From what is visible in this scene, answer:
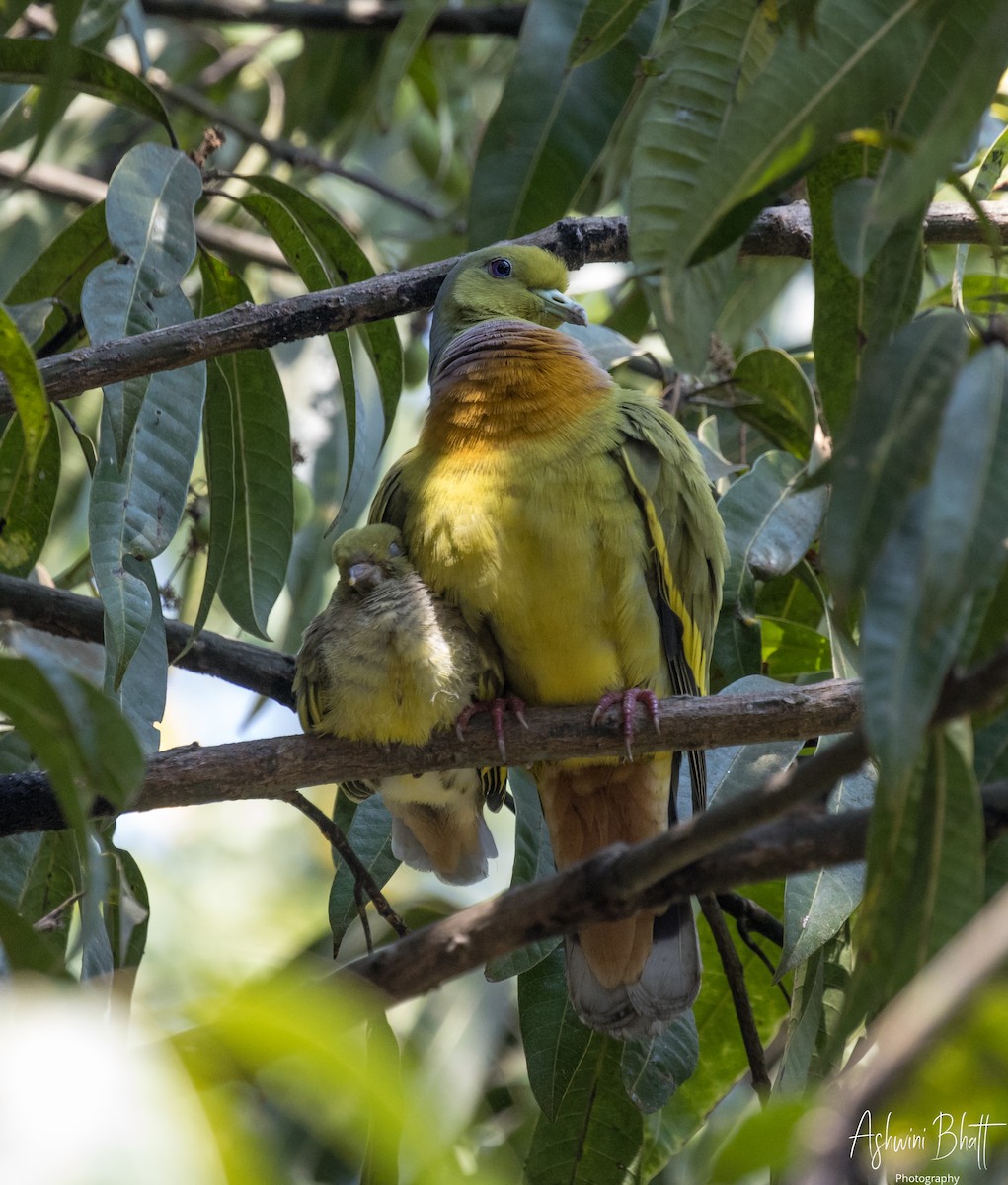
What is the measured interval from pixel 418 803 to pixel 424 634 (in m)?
0.44

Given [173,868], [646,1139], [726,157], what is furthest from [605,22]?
[173,868]

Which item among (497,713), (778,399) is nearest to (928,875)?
(497,713)

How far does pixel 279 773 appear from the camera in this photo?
2.41 m

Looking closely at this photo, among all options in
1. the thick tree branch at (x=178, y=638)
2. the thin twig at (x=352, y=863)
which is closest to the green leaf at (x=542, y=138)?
the thick tree branch at (x=178, y=638)

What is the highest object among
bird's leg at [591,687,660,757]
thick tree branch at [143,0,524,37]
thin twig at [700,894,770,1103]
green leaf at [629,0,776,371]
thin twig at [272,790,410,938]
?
thick tree branch at [143,0,524,37]

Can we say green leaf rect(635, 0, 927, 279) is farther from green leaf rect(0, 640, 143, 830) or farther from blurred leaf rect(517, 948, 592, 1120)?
blurred leaf rect(517, 948, 592, 1120)

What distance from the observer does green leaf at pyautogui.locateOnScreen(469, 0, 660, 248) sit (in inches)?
125

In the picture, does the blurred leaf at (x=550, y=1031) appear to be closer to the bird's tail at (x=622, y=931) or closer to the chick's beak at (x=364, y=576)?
the bird's tail at (x=622, y=931)

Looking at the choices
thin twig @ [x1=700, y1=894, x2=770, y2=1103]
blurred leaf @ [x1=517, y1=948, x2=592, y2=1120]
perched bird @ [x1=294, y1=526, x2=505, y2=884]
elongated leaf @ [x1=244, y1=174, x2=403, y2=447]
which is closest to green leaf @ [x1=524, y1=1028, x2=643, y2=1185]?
blurred leaf @ [x1=517, y1=948, x2=592, y2=1120]

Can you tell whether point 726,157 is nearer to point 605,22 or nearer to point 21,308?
point 605,22

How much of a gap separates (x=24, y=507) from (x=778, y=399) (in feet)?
6.06

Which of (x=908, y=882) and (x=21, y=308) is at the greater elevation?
(x=21, y=308)

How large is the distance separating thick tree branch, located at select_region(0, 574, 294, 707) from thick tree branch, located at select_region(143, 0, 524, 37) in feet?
8.76

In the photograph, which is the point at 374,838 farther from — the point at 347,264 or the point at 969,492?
the point at 969,492
